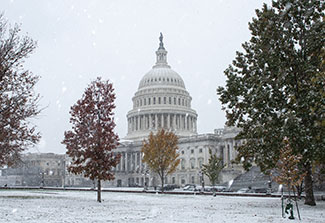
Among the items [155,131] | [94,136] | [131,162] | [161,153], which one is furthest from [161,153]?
[131,162]

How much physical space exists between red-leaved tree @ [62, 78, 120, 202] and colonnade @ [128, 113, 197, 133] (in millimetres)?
99298

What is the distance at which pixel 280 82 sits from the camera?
1080 inches

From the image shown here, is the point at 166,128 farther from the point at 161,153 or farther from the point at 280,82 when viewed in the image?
the point at 280,82

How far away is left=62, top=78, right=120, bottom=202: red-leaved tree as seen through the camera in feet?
110

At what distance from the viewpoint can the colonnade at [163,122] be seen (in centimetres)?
13688

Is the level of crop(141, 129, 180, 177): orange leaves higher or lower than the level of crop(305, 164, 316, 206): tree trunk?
higher

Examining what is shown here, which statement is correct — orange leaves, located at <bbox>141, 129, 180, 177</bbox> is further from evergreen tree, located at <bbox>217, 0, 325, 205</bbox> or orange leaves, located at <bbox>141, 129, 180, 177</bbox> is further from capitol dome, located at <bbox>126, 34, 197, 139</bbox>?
capitol dome, located at <bbox>126, 34, 197, 139</bbox>

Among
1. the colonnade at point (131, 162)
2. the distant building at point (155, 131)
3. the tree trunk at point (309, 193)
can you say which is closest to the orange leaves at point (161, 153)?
the tree trunk at point (309, 193)

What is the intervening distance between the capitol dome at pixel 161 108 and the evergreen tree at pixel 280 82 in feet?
339

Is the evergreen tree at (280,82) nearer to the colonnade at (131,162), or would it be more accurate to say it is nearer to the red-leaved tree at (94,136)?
the red-leaved tree at (94,136)

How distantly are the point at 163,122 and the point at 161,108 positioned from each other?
4.92m

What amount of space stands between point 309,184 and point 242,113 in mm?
6990

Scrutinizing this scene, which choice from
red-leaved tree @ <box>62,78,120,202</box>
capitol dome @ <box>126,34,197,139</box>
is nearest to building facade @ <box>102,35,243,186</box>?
capitol dome @ <box>126,34,197,139</box>

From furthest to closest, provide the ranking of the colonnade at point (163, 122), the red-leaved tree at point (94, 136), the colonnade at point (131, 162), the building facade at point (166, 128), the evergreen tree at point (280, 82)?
the colonnade at point (163, 122) → the colonnade at point (131, 162) → the building facade at point (166, 128) → the red-leaved tree at point (94, 136) → the evergreen tree at point (280, 82)
